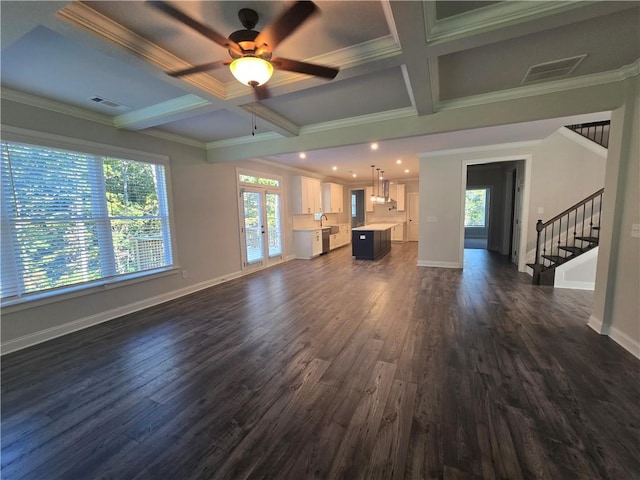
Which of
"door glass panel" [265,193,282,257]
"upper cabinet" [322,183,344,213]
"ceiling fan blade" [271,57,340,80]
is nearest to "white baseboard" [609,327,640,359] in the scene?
"ceiling fan blade" [271,57,340,80]

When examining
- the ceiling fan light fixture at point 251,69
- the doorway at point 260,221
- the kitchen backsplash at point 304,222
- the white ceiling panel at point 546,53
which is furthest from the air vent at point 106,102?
the kitchen backsplash at point 304,222

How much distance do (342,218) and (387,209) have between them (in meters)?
1.85

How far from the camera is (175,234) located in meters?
4.48

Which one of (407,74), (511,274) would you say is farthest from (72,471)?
(511,274)

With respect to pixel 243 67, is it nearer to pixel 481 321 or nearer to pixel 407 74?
pixel 407 74

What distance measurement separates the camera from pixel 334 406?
6.27 feet

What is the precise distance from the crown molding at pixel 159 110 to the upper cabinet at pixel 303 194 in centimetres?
444

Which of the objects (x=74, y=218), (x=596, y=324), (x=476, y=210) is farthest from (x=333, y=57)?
(x=476, y=210)

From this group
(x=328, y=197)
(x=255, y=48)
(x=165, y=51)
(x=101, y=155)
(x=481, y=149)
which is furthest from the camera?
(x=328, y=197)

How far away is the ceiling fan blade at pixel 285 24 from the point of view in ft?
4.48

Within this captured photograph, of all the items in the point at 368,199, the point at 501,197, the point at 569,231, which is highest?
the point at 368,199

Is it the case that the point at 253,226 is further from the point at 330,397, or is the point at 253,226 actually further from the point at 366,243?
the point at 330,397

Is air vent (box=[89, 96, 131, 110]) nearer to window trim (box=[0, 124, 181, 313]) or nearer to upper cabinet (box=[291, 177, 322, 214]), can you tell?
window trim (box=[0, 124, 181, 313])

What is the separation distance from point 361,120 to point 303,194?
4.17m
